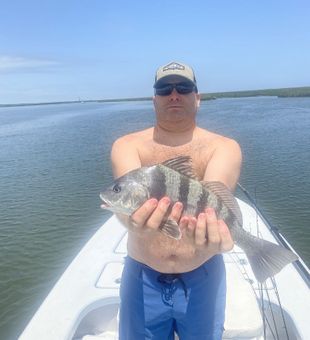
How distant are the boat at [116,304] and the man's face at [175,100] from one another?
250cm

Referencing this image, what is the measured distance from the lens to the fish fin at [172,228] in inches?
137

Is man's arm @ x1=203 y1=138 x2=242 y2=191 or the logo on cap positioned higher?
the logo on cap

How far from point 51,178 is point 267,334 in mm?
19816

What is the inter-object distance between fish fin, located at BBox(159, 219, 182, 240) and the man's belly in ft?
1.58

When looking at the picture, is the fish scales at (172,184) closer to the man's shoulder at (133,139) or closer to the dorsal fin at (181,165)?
the dorsal fin at (181,165)

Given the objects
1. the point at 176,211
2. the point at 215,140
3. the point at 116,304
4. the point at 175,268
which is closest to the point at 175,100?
the point at 215,140

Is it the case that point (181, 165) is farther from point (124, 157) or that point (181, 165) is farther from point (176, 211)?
point (124, 157)

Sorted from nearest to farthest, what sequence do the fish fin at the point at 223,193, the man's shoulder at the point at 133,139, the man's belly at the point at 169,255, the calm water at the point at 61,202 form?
the fish fin at the point at 223,193, the man's belly at the point at 169,255, the man's shoulder at the point at 133,139, the calm water at the point at 61,202

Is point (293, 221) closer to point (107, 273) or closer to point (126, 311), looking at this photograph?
point (107, 273)

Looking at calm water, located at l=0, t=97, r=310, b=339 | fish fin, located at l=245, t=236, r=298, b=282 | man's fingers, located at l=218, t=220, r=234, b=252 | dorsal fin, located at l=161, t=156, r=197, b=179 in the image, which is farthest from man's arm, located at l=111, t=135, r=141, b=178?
calm water, located at l=0, t=97, r=310, b=339

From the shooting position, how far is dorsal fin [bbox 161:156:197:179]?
365 centimetres

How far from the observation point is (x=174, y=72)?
14.0 ft

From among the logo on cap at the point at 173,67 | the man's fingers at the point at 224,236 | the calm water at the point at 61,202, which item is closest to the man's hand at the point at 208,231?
the man's fingers at the point at 224,236

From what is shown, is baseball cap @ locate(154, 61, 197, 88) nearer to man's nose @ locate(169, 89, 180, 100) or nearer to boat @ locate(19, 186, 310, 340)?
man's nose @ locate(169, 89, 180, 100)
